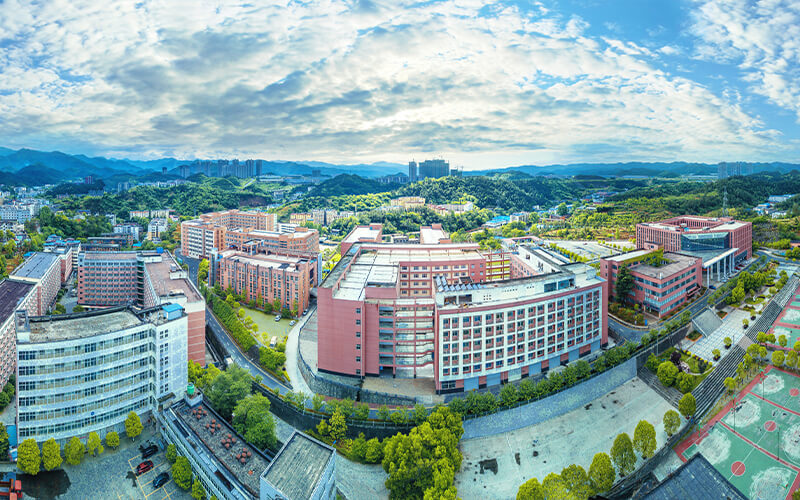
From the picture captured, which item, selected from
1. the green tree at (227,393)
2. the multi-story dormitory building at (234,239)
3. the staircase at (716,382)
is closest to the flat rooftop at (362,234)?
the multi-story dormitory building at (234,239)

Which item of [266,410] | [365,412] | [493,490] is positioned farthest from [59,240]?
[493,490]

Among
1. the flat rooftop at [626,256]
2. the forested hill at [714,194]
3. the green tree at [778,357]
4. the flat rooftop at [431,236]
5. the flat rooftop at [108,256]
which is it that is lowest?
the green tree at [778,357]

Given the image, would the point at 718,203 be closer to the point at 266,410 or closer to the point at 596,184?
the point at 596,184

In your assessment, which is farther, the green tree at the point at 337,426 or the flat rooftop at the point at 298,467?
the green tree at the point at 337,426

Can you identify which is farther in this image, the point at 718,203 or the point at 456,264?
the point at 718,203

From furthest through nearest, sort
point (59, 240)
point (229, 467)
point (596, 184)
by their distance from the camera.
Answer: point (596, 184) → point (59, 240) → point (229, 467)

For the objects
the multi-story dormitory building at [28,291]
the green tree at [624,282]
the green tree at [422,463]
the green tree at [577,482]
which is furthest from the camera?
the green tree at [624,282]

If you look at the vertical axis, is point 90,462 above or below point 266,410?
below

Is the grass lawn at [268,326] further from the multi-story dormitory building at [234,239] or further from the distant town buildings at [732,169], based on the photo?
the distant town buildings at [732,169]

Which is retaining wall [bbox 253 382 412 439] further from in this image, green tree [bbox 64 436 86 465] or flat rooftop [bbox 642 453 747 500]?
flat rooftop [bbox 642 453 747 500]
